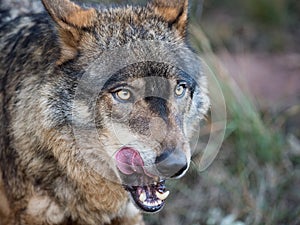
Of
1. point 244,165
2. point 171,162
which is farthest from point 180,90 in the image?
point 244,165

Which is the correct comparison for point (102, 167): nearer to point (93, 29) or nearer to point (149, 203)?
point (149, 203)

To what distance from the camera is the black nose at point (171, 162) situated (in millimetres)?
3820

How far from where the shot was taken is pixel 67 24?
14.0ft

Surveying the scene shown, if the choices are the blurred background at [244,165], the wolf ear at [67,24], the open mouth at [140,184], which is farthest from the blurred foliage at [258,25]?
the open mouth at [140,184]

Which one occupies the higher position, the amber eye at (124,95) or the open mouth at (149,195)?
the amber eye at (124,95)

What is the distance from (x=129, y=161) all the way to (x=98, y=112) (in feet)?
1.01

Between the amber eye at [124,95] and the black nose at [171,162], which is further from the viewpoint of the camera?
the amber eye at [124,95]

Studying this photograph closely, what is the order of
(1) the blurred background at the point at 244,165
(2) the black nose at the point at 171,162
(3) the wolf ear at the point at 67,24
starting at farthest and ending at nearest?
(1) the blurred background at the point at 244,165 → (3) the wolf ear at the point at 67,24 → (2) the black nose at the point at 171,162

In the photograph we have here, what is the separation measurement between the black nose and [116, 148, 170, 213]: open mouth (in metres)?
0.23

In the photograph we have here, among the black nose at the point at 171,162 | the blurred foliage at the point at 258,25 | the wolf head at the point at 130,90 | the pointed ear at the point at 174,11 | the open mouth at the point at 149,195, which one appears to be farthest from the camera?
the blurred foliage at the point at 258,25

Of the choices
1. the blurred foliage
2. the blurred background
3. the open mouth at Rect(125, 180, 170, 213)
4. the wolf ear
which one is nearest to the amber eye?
the wolf ear

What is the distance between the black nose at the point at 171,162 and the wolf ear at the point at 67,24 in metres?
0.84

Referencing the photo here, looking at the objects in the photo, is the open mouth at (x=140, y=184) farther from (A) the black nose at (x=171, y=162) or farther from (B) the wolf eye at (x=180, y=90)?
(B) the wolf eye at (x=180, y=90)

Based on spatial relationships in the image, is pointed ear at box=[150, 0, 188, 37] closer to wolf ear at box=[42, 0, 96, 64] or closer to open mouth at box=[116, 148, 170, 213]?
wolf ear at box=[42, 0, 96, 64]
